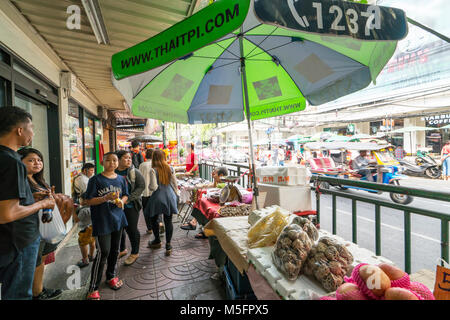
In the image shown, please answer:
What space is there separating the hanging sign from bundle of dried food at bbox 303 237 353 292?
1463mm

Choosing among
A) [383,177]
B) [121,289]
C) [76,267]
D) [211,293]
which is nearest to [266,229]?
[211,293]

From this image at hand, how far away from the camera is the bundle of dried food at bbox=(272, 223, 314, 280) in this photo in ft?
4.34

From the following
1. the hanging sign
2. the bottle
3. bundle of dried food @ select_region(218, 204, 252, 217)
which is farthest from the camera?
bundle of dried food @ select_region(218, 204, 252, 217)

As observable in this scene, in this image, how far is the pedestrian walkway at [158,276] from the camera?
9.30 feet

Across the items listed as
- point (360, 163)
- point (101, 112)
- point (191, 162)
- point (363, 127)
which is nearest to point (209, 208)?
point (191, 162)

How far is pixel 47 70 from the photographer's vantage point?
4.06 meters

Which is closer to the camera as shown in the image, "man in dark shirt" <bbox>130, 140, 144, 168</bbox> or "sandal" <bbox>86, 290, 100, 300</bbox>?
"sandal" <bbox>86, 290, 100, 300</bbox>

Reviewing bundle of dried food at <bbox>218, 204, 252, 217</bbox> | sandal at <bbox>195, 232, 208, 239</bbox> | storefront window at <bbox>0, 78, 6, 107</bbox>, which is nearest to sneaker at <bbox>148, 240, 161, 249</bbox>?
sandal at <bbox>195, 232, 208, 239</bbox>

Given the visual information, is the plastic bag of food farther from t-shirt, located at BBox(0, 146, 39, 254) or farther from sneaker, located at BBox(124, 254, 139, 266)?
sneaker, located at BBox(124, 254, 139, 266)

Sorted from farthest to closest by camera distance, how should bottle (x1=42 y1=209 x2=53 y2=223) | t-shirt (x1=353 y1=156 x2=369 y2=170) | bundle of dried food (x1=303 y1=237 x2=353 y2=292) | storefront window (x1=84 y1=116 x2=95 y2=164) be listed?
t-shirt (x1=353 y1=156 x2=369 y2=170), storefront window (x1=84 y1=116 x2=95 y2=164), bottle (x1=42 y1=209 x2=53 y2=223), bundle of dried food (x1=303 y1=237 x2=353 y2=292)

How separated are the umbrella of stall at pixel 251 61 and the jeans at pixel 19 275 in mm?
1678
